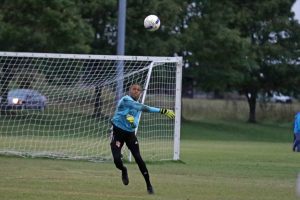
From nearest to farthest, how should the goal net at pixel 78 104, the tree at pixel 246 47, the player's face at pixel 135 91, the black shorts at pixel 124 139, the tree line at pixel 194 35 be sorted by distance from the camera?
the player's face at pixel 135 91 < the black shorts at pixel 124 139 < the goal net at pixel 78 104 < the tree line at pixel 194 35 < the tree at pixel 246 47

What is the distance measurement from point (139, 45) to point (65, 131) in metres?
15.5

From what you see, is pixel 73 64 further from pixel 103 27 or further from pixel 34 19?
pixel 103 27

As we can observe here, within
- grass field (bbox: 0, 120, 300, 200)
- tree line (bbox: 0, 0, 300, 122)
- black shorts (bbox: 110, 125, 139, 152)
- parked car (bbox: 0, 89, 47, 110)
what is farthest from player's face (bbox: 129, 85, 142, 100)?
tree line (bbox: 0, 0, 300, 122)

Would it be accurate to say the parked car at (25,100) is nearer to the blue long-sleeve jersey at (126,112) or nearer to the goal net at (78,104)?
the goal net at (78,104)

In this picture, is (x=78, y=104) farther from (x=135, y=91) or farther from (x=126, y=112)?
(x=135, y=91)

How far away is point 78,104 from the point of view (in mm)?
28062

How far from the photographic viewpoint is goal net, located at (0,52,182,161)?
22625mm

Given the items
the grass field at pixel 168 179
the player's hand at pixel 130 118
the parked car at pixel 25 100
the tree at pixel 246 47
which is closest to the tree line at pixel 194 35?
the tree at pixel 246 47

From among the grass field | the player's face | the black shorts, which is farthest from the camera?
the black shorts

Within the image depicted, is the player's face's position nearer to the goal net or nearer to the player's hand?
the player's hand

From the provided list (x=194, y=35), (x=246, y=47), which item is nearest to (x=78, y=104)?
(x=194, y=35)

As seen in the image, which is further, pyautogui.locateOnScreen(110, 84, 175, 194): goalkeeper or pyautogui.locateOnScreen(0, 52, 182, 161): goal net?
pyautogui.locateOnScreen(0, 52, 182, 161): goal net

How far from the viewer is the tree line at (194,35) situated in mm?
37312

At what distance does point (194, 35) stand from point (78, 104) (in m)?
17.4
